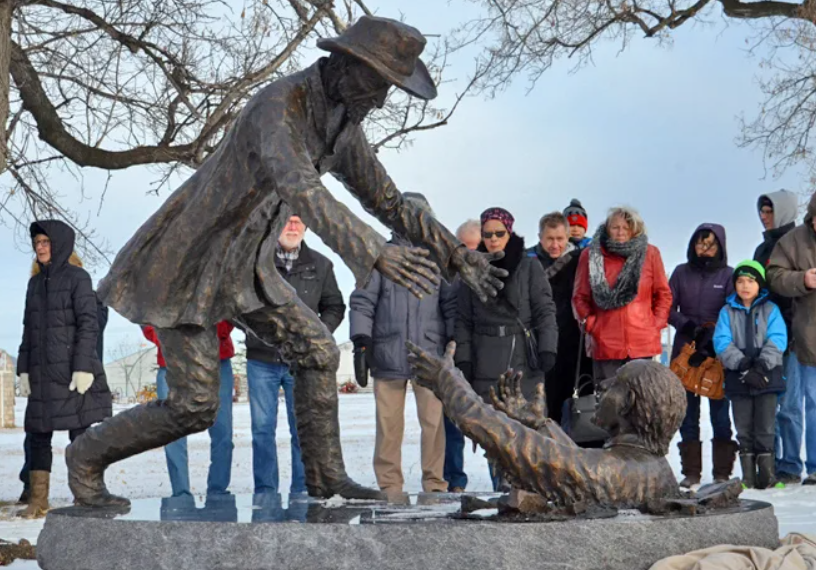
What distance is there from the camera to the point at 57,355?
8.58 metres

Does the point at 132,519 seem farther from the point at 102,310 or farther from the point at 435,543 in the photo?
the point at 102,310

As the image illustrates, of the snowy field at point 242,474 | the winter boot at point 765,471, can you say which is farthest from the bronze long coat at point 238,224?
the winter boot at point 765,471

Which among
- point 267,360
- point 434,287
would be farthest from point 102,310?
point 434,287

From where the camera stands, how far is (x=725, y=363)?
8805 mm

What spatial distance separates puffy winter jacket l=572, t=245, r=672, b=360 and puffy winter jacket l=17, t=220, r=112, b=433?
3.63 metres

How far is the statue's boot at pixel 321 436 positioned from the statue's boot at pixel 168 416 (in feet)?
1.42

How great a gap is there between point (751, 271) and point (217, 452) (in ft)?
14.2

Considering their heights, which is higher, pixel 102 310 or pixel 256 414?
pixel 102 310

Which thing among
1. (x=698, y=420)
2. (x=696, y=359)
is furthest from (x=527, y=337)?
(x=698, y=420)

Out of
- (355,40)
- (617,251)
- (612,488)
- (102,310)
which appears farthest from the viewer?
(102,310)

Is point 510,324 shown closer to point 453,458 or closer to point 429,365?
point 453,458

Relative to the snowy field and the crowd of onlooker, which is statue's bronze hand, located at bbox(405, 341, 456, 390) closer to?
the snowy field

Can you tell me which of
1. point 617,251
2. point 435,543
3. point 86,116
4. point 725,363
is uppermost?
point 86,116

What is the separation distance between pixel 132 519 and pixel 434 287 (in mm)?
1452
